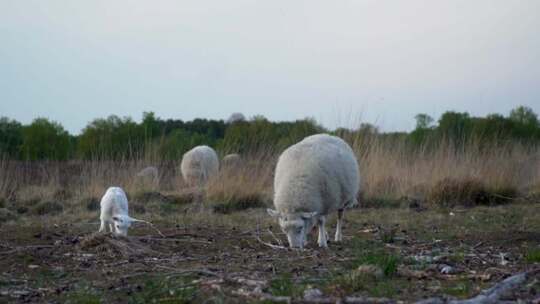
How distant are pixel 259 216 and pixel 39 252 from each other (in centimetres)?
533

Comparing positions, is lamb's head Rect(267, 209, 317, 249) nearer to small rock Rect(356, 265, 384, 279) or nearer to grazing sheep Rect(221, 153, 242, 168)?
small rock Rect(356, 265, 384, 279)

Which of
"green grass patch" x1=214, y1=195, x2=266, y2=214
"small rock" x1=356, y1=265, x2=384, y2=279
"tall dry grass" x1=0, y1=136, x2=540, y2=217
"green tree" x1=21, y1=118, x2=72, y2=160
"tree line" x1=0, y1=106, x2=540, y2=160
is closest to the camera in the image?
"small rock" x1=356, y1=265, x2=384, y2=279

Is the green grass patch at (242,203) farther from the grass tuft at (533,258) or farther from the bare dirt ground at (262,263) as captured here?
the grass tuft at (533,258)

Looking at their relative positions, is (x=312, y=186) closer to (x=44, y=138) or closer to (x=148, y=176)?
(x=148, y=176)

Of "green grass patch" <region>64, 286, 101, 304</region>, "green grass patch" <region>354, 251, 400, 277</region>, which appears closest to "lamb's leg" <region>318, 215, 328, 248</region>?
"green grass patch" <region>354, 251, 400, 277</region>

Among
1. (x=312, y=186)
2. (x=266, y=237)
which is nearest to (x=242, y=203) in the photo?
(x=266, y=237)

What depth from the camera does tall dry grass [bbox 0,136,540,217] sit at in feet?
45.9

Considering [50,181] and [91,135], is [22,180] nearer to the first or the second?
[50,181]

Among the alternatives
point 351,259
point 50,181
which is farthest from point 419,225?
point 50,181

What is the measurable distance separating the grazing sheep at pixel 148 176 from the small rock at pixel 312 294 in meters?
12.0

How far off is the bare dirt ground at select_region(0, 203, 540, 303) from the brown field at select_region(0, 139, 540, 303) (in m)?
0.02

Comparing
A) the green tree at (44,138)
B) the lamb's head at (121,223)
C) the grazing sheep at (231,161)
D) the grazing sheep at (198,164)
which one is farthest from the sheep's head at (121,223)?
the green tree at (44,138)

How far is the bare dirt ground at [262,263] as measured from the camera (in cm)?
483

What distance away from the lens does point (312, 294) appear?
455 centimetres
